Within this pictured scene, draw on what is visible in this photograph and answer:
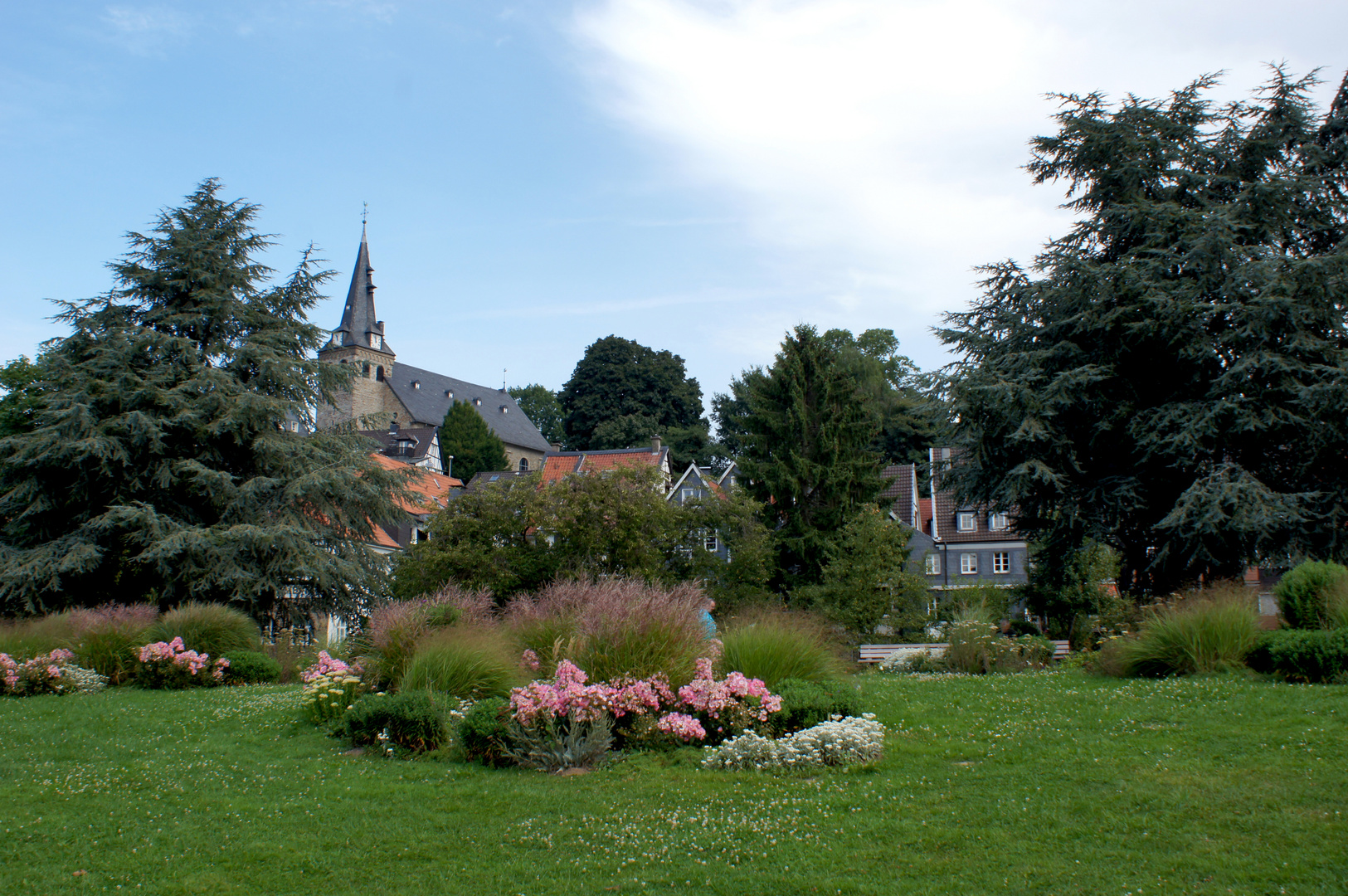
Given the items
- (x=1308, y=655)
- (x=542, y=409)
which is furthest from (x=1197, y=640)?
(x=542, y=409)

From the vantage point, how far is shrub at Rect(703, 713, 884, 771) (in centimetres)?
718

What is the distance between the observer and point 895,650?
1656 cm

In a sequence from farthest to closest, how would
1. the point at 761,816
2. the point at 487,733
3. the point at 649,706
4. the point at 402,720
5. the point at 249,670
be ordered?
1. the point at 249,670
2. the point at 402,720
3. the point at 649,706
4. the point at 487,733
5. the point at 761,816

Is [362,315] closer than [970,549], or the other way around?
[970,549]

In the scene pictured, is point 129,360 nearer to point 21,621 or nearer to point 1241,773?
point 21,621

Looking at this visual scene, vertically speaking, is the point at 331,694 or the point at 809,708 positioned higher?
the point at 809,708

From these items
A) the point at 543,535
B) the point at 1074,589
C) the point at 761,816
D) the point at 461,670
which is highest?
the point at 543,535

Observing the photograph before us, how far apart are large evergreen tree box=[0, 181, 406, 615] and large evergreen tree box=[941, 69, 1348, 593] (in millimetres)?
15675

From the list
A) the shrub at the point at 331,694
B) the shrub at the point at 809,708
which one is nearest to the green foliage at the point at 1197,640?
the shrub at the point at 809,708

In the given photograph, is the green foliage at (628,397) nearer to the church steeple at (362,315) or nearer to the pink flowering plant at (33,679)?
the church steeple at (362,315)

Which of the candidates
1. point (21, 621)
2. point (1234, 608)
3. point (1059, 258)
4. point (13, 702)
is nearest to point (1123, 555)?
point (1059, 258)

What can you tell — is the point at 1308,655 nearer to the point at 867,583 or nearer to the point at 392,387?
the point at 867,583

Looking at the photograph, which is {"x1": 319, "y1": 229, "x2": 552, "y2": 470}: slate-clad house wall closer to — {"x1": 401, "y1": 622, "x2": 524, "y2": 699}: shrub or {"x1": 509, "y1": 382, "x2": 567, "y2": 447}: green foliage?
{"x1": 509, "y1": 382, "x2": 567, "y2": 447}: green foliage

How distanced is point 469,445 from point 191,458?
39474 mm
